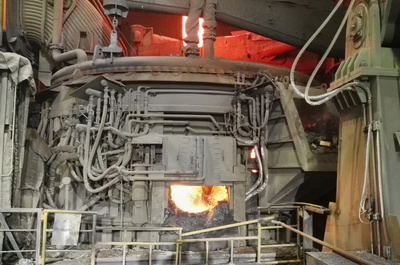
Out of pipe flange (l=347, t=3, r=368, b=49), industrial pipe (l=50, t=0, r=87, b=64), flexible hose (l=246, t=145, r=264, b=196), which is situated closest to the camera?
pipe flange (l=347, t=3, r=368, b=49)

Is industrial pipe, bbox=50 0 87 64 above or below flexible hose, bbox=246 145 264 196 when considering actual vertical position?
above

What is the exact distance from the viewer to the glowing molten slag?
797 centimetres

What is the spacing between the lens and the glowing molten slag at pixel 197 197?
314 inches

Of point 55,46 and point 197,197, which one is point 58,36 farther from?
point 197,197

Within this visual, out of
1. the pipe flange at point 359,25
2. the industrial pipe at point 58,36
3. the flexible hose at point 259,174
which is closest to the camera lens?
the pipe flange at point 359,25

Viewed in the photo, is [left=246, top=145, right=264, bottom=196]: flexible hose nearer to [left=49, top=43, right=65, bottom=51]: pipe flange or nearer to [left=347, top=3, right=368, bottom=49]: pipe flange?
[left=347, top=3, right=368, bottom=49]: pipe flange

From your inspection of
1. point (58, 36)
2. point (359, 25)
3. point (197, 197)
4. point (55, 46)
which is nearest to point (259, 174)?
point (197, 197)

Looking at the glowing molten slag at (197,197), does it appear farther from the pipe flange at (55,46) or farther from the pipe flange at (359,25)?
the pipe flange at (55,46)

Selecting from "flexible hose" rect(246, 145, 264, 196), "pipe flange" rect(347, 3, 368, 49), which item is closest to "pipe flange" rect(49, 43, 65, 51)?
"flexible hose" rect(246, 145, 264, 196)

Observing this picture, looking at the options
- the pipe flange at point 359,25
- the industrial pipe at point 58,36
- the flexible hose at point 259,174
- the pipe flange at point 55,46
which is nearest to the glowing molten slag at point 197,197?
the flexible hose at point 259,174

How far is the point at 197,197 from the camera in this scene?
8273 mm

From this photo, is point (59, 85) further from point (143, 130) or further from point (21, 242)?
point (21, 242)

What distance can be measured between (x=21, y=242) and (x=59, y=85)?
4.29m

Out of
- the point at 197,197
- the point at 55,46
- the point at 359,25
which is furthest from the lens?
the point at 55,46
